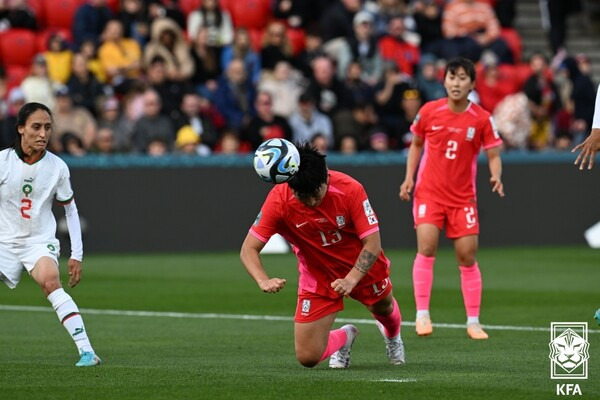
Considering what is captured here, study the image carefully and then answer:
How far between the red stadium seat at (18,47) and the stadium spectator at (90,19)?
0.81m

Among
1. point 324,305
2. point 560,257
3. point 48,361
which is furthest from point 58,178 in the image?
point 560,257

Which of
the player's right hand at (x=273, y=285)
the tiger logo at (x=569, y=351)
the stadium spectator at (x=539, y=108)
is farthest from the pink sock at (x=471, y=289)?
the stadium spectator at (x=539, y=108)

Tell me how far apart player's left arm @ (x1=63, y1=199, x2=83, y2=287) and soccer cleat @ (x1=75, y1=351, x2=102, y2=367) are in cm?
53

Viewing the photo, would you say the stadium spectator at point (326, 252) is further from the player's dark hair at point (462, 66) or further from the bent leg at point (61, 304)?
the player's dark hair at point (462, 66)

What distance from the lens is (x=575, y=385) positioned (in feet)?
28.6

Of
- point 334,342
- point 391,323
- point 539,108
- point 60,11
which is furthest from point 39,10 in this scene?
point 334,342

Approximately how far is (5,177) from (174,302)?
569 centimetres

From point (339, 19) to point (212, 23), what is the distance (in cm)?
261

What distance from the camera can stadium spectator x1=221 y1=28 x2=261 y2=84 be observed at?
2494 centimetres

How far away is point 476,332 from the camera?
12.6 metres

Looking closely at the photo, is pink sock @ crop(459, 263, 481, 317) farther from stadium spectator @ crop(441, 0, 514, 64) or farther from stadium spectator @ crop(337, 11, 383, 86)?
stadium spectator @ crop(441, 0, 514, 64)

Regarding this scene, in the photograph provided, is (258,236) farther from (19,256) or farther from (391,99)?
(391,99)

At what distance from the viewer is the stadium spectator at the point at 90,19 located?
2480 centimetres

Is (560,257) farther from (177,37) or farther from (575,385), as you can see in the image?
(575,385)
